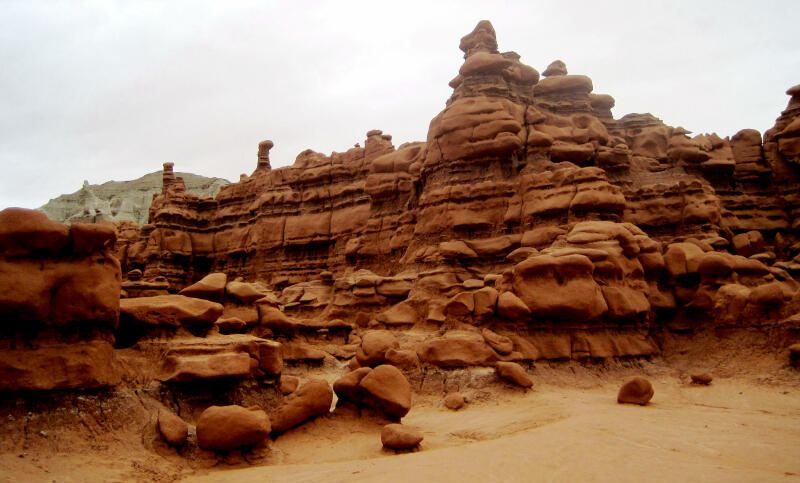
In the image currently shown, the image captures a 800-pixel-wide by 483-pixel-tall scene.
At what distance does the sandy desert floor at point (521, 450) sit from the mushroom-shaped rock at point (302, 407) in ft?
0.51

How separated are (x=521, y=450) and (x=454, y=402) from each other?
4047mm

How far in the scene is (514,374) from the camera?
38.5ft

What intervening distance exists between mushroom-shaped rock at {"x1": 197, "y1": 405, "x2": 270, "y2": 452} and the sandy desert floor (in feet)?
0.76

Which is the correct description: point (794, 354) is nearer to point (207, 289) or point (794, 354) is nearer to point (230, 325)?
point (230, 325)

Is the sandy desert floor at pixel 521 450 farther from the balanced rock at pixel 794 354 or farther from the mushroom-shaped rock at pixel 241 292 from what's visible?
the mushroom-shaped rock at pixel 241 292

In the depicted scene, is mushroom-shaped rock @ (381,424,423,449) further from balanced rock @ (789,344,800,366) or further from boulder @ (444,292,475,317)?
balanced rock @ (789,344,800,366)

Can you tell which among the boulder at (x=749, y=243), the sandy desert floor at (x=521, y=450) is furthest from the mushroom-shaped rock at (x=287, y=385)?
the boulder at (x=749, y=243)

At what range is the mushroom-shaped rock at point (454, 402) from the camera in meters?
11.1

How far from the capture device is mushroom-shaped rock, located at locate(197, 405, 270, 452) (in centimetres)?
697

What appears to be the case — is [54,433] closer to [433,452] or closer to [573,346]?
[433,452]

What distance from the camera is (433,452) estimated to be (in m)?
7.62

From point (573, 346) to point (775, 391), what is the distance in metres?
4.06

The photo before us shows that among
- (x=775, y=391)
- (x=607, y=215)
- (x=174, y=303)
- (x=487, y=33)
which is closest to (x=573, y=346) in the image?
(x=775, y=391)

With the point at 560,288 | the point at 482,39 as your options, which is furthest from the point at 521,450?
the point at 482,39
